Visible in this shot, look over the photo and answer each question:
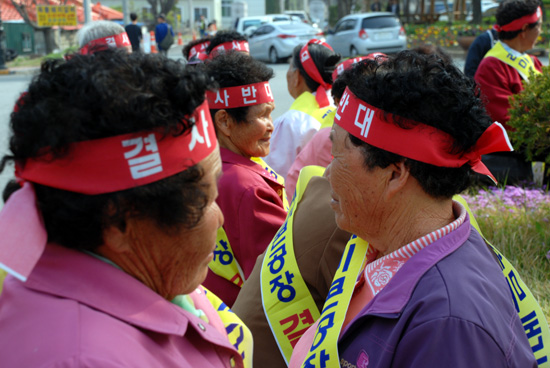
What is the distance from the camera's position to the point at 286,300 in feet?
7.95

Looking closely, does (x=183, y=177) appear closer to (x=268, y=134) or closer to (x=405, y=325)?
(x=405, y=325)

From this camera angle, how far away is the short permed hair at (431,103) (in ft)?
6.40

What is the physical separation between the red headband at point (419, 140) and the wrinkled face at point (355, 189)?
105 mm

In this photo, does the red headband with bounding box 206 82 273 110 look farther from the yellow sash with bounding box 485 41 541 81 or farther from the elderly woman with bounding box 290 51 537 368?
the yellow sash with bounding box 485 41 541 81

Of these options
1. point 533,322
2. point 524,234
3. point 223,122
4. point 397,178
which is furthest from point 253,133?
point 524,234

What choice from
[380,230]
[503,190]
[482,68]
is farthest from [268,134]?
[482,68]

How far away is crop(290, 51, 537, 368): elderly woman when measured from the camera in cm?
170

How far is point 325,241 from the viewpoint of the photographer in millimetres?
2424

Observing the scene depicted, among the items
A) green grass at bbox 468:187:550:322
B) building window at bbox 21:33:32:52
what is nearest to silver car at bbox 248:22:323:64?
building window at bbox 21:33:32:52

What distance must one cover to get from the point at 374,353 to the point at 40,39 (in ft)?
99.7

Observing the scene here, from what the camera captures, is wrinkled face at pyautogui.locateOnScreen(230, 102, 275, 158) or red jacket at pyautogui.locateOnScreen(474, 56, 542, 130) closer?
wrinkled face at pyautogui.locateOnScreen(230, 102, 275, 158)

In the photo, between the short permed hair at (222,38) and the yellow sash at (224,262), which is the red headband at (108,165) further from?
the short permed hair at (222,38)

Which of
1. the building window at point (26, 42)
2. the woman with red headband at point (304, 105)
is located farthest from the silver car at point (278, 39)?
the woman with red headband at point (304, 105)

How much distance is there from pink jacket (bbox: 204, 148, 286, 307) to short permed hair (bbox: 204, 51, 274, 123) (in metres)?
0.47
